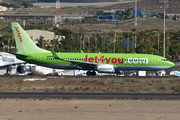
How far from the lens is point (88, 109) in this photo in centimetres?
2394

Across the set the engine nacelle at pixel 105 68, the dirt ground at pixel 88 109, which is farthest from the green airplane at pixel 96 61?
the dirt ground at pixel 88 109

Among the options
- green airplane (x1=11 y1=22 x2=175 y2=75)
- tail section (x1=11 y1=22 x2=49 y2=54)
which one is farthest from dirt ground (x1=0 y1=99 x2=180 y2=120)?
tail section (x1=11 y1=22 x2=49 y2=54)

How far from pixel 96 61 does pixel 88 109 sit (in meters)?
29.3

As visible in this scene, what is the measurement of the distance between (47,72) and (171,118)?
44940 mm

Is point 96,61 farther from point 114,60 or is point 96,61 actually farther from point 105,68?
point 114,60

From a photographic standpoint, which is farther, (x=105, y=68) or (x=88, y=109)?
(x=105, y=68)

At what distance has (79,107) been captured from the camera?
2459 cm

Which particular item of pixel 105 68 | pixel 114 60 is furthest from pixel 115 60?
pixel 105 68

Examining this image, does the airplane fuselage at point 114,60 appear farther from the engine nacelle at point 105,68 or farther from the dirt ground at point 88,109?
the dirt ground at point 88,109

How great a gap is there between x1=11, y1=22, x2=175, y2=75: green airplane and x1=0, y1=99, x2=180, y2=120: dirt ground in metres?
24.7

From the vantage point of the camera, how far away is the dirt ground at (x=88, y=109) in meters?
21.4

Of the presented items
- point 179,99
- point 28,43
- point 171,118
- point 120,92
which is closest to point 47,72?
point 28,43

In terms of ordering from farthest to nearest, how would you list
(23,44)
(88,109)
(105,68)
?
1. (23,44)
2. (105,68)
3. (88,109)

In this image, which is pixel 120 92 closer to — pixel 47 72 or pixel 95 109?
pixel 95 109
